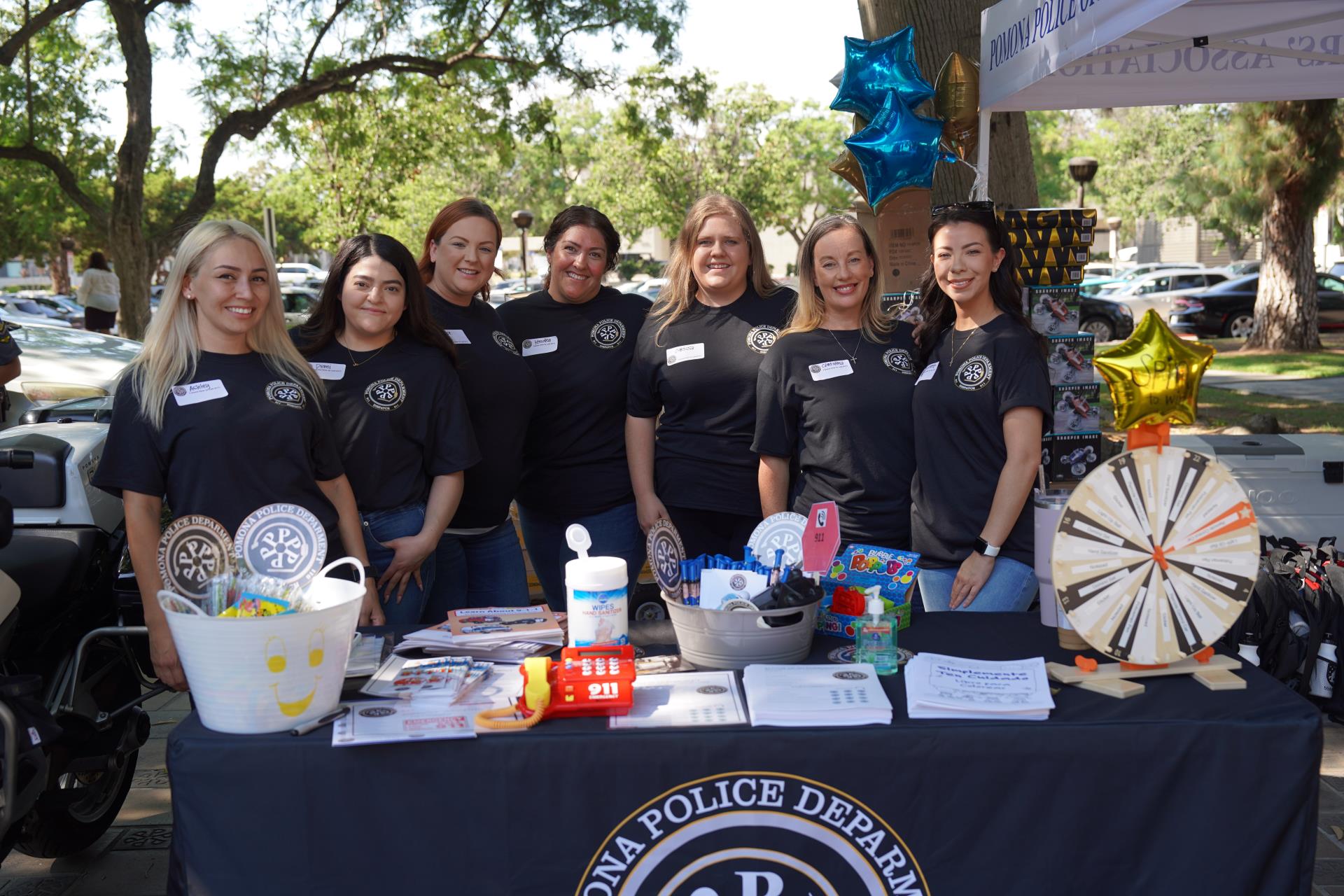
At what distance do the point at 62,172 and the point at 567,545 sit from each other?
11260 millimetres

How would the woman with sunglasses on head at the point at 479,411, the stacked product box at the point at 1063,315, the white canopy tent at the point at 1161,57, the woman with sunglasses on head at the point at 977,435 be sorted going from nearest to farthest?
the woman with sunglasses on head at the point at 977,435
the woman with sunglasses on head at the point at 479,411
the white canopy tent at the point at 1161,57
the stacked product box at the point at 1063,315

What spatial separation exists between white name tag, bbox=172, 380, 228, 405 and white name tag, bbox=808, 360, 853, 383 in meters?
1.38

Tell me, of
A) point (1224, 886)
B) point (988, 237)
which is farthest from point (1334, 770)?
point (988, 237)

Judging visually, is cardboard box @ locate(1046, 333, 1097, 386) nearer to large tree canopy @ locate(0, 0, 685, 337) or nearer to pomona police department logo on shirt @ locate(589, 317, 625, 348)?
pomona police department logo on shirt @ locate(589, 317, 625, 348)

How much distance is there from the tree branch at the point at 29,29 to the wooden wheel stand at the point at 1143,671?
37.0 ft

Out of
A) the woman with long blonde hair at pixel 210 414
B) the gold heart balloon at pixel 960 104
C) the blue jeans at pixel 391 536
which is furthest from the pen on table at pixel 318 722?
the gold heart balloon at pixel 960 104

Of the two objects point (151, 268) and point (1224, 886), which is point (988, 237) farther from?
point (151, 268)

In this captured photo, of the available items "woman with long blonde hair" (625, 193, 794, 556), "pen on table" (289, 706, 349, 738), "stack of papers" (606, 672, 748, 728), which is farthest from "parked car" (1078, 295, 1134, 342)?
"pen on table" (289, 706, 349, 738)

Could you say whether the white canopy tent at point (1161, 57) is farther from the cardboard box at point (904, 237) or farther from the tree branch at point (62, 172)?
the tree branch at point (62, 172)

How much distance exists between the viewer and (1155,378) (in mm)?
2107

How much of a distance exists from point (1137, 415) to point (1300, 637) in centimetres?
209

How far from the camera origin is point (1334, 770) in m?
3.45

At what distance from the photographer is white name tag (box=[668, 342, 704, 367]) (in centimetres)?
304

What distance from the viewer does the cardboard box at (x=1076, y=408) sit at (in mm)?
4023
